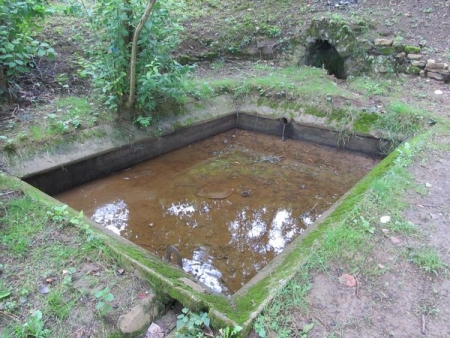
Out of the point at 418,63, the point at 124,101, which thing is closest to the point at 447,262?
the point at 124,101

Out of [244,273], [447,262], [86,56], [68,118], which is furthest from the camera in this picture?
[86,56]

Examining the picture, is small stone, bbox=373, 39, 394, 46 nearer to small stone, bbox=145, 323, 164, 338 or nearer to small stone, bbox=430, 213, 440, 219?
small stone, bbox=430, 213, 440, 219

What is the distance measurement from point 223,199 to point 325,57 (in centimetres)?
477

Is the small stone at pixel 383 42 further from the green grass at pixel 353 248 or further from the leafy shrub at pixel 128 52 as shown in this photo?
the green grass at pixel 353 248

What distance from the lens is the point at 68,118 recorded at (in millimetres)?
4449

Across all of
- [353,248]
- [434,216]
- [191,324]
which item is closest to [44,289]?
[191,324]

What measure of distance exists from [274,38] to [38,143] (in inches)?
206

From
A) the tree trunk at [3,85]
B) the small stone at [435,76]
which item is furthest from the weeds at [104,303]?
the small stone at [435,76]

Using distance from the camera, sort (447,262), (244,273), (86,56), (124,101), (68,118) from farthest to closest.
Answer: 1. (86,56)
2. (124,101)
3. (68,118)
4. (244,273)
5. (447,262)

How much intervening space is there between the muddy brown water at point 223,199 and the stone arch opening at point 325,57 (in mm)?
2441

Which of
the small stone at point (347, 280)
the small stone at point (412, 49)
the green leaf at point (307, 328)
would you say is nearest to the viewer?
the green leaf at point (307, 328)

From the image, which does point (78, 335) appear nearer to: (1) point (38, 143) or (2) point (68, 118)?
(1) point (38, 143)

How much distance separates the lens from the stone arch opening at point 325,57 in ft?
24.0

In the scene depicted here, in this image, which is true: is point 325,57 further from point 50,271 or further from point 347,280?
point 50,271
